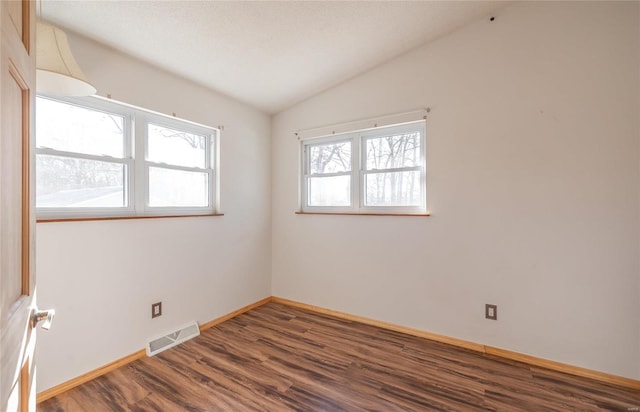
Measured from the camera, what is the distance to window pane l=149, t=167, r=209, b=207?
2.57 metres

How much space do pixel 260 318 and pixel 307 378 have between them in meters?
1.22

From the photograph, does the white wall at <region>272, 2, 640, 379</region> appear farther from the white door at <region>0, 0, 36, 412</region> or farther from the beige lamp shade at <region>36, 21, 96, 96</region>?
the white door at <region>0, 0, 36, 412</region>

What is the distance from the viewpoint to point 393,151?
2.96 meters

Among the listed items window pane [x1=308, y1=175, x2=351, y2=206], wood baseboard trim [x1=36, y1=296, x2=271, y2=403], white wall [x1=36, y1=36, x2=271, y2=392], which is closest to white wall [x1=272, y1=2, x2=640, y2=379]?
window pane [x1=308, y1=175, x2=351, y2=206]

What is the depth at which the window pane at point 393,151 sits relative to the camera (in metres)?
2.84

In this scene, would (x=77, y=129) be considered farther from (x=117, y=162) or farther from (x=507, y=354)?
(x=507, y=354)

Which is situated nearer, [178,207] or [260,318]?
[178,207]

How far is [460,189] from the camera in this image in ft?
8.34

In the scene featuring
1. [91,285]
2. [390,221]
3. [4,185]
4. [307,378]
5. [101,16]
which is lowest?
[307,378]

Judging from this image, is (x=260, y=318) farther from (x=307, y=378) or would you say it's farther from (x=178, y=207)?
(x=178, y=207)

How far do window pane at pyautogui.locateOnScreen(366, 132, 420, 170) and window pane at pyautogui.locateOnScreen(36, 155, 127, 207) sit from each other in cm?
231

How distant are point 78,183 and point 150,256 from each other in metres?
0.76

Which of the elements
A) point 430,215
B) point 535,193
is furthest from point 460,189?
point 535,193

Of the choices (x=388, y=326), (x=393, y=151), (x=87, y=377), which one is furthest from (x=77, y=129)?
(x=388, y=326)
